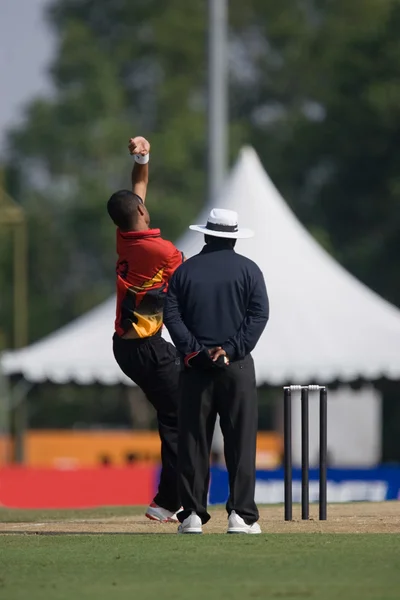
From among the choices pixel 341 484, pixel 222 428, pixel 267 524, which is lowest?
pixel 341 484

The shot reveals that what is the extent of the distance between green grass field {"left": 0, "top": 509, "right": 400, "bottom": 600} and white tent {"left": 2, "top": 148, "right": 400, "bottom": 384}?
11.0 metres

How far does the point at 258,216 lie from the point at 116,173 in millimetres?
49317

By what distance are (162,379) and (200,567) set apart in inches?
108

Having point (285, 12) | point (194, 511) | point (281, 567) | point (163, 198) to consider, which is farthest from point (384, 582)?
point (285, 12)

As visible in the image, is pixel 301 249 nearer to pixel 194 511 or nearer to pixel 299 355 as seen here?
pixel 299 355

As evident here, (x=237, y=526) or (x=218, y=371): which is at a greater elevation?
(x=218, y=371)

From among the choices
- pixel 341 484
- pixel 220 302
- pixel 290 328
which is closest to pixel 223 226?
pixel 220 302

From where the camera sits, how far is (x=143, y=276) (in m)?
10.8

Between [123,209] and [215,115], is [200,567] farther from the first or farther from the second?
[215,115]

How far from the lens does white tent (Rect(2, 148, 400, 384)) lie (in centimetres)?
2105

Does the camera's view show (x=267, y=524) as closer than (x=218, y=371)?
No

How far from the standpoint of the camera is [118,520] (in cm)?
1197

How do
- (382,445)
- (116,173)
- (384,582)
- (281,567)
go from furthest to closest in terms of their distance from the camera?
(116,173), (382,445), (281,567), (384,582)

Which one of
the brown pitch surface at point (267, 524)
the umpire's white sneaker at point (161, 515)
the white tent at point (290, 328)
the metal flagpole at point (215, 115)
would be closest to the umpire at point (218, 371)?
the brown pitch surface at point (267, 524)
